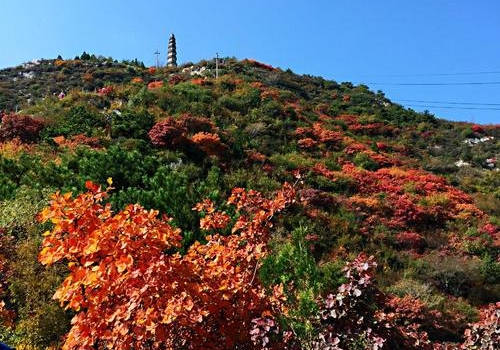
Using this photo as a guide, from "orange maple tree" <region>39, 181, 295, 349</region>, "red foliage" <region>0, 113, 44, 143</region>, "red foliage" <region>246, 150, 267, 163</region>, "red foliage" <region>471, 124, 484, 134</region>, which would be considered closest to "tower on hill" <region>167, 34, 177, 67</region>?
"red foliage" <region>471, 124, 484, 134</region>

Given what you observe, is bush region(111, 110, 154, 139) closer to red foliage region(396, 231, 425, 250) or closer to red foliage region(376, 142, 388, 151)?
red foliage region(396, 231, 425, 250)

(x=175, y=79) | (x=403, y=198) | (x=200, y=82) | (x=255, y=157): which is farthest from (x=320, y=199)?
(x=175, y=79)

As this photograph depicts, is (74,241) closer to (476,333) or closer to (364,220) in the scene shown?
(476,333)

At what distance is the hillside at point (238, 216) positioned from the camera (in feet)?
15.1

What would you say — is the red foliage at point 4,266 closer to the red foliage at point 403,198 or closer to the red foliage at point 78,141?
the red foliage at point 78,141

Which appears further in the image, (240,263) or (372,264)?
(240,263)

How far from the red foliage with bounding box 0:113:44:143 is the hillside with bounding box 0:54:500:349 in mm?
91

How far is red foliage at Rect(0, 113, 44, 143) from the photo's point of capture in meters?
20.7

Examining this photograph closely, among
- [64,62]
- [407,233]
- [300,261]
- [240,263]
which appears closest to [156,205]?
[300,261]

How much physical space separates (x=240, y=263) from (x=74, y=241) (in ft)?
8.68

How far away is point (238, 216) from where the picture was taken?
44.9ft

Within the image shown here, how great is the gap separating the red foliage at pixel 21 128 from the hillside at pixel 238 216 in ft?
0.30

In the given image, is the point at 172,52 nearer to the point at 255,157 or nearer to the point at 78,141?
the point at 78,141

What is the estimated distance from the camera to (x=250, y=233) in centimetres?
631
